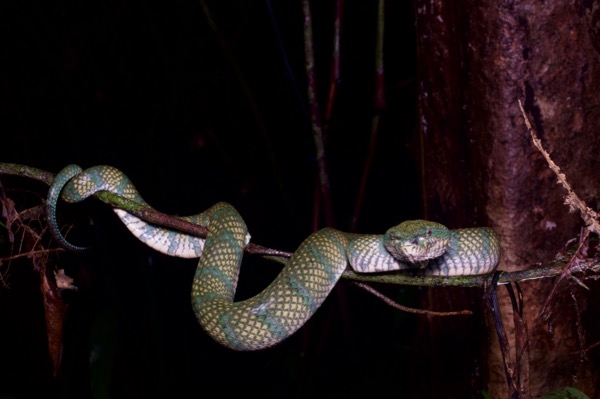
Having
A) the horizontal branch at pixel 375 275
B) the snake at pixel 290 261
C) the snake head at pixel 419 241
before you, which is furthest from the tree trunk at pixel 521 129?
the horizontal branch at pixel 375 275

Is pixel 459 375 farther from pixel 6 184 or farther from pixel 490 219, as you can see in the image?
pixel 6 184

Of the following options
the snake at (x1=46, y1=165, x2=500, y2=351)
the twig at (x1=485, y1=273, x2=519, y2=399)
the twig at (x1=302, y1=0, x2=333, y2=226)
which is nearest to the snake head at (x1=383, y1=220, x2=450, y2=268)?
the snake at (x1=46, y1=165, x2=500, y2=351)

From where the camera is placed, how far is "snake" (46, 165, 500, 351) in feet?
A: 5.13

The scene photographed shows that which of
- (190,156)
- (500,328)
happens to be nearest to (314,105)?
(190,156)

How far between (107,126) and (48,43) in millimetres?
539

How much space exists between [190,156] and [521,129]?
77.7 inches

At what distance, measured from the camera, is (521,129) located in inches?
73.0

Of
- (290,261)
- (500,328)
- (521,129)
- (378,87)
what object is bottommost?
(500,328)

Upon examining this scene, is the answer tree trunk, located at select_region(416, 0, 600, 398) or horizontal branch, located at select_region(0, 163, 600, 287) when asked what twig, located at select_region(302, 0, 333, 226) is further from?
horizontal branch, located at select_region(0, 163, 600, 287)

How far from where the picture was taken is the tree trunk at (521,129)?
1.80 metres

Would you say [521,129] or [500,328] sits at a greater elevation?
[521,129]

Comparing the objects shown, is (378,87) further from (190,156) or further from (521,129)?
(190,156)

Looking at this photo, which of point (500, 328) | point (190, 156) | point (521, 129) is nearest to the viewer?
point (500, 328)

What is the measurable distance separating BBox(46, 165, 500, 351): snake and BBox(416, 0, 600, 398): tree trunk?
0.82 ft
